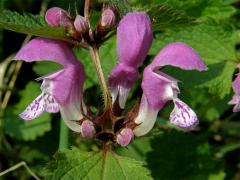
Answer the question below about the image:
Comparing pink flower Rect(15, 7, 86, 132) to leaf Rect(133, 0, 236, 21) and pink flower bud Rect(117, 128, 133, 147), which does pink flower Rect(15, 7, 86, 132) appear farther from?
leaf Rect(133, 0, 236, 21)

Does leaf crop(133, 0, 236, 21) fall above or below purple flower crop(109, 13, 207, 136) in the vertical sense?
below

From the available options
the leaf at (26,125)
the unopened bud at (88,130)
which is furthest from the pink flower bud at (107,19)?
the leaf at (26,125)

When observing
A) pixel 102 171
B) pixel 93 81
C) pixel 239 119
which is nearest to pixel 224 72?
pixel 93 81

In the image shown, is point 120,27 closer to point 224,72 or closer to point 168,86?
point 168,86

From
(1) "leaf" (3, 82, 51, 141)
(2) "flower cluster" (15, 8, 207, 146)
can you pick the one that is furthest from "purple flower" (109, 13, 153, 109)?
(1) "leaf" (3, 82, 51, 141)

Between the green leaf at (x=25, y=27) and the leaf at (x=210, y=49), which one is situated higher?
the green leaf at (x=25, y=27)

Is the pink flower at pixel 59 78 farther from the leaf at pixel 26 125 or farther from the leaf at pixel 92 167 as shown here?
the leaf at pixel 26 125

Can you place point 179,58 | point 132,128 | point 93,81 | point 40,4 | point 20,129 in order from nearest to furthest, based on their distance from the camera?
1. point 179,58
2. point 132,128
3. point 93,81
4. point 20,129
5. point 40,4
